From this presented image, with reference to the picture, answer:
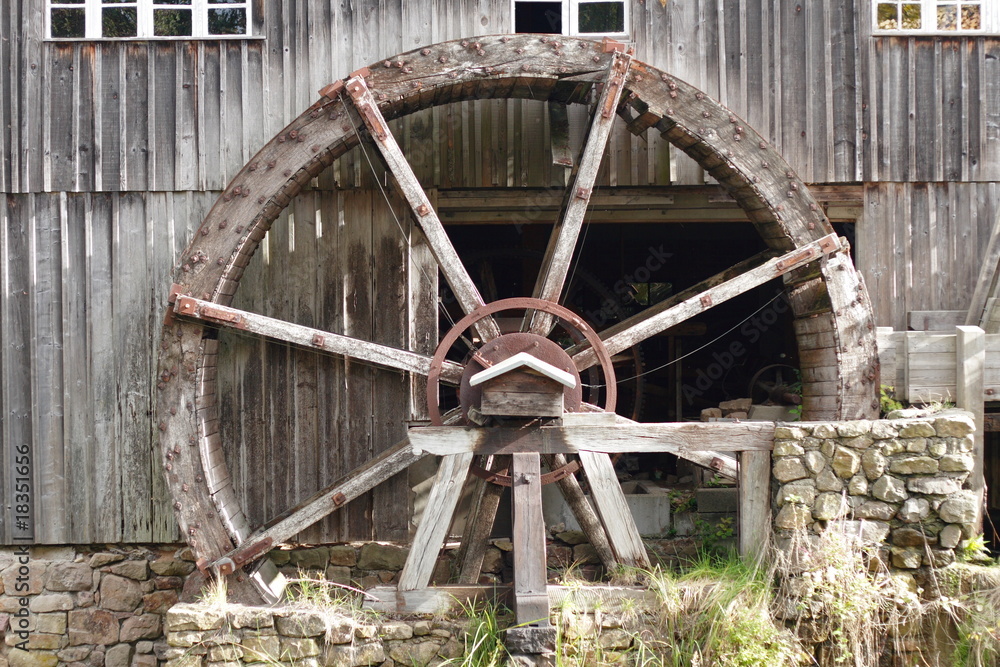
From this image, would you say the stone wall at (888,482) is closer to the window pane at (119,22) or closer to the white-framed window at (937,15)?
the white-framed window at (937,15)

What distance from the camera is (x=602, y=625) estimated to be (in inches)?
153

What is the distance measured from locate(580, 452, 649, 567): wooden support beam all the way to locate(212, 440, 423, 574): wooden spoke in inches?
36.9

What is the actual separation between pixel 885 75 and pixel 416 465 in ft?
12.7

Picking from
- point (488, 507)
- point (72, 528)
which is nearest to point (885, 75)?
point (488, 507)

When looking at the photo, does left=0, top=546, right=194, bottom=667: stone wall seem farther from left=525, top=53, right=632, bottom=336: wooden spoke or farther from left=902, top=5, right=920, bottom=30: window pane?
left=902, top=5, right=920, bottom=30: window pane

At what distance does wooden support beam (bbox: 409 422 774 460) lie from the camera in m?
4.06

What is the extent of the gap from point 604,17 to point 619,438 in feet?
9.09

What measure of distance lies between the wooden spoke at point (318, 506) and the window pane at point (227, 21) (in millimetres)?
2777

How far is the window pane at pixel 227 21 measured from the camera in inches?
203

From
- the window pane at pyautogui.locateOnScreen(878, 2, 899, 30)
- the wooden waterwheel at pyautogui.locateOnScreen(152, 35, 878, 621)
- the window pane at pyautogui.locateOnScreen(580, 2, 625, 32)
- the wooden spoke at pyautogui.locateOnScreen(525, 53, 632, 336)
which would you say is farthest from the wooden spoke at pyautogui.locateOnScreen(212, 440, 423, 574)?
the window pane at pyautogui.locateOnScreen(878, 2, 899, 30)

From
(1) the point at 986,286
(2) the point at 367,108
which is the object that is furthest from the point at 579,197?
(1) the point at 986,286

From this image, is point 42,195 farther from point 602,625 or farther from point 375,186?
point 602,625

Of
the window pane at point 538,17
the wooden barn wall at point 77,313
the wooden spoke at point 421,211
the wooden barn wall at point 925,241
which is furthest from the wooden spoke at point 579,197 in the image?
the wooden barn wall at point 77,313

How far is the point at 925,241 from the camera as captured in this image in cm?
524
